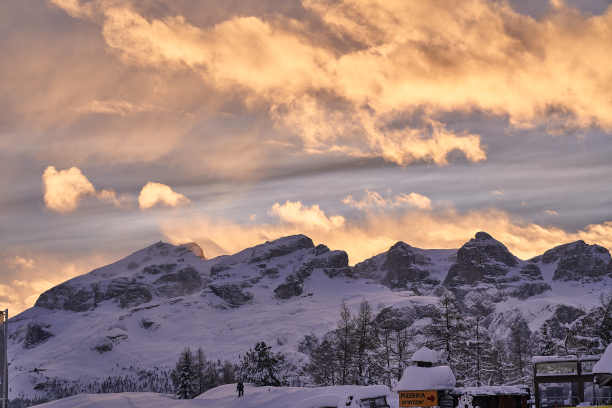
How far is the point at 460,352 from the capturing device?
2879 inches

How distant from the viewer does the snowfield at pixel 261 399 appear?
191 ft

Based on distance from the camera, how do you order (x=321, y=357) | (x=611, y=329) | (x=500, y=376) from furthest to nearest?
(x=321, y=357), (x=500, y=376), (x=611, y=329)

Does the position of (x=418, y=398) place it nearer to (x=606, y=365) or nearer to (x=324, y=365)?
(x=606, y=365)

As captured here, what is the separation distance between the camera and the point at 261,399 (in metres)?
68.4

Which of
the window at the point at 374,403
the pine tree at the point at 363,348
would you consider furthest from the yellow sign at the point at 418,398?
the pine tree at the point at 363,348

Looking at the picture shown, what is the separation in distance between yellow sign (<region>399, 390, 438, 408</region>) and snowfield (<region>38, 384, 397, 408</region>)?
5.90 meters

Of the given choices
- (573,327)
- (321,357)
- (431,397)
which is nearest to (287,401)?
(431,397)

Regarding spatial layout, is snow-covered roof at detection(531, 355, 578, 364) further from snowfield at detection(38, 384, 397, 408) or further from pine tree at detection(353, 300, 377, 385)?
pine tree at detection(353, 300, 377, 385)

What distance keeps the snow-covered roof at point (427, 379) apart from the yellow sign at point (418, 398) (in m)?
0.27

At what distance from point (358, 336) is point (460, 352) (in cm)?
1730

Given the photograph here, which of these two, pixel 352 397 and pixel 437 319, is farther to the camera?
pixel 437 319

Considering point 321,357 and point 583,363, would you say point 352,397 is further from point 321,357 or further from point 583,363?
point 321,357

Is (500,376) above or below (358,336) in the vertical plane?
below

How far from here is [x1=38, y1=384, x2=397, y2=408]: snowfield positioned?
191ft
